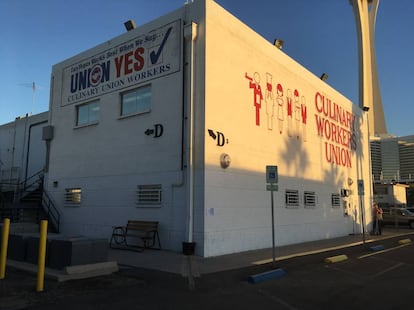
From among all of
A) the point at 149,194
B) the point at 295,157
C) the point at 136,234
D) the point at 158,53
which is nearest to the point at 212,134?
the point at 149,194

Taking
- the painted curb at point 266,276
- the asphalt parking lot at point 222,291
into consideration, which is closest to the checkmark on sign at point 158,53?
the asphalt parking lot at point 222,291

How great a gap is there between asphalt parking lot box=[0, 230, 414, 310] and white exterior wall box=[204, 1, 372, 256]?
3.76 m

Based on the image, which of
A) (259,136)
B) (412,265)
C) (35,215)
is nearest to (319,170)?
(259,136)

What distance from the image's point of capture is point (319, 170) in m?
21.6

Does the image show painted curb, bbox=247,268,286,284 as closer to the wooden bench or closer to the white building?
the white building

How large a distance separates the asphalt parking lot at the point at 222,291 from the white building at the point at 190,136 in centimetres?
401

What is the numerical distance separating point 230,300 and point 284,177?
1142 cm

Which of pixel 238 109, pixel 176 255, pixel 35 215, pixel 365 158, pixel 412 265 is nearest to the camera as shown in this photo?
pixel 412 265

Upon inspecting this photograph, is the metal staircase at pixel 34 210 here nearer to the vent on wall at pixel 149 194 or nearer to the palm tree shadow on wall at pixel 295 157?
the vent on wall at pixel 149 194

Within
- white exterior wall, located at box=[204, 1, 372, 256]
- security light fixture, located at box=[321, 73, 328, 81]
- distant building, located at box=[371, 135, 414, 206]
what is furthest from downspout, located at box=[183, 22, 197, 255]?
distant building, located at box=[371, 135, 414, 206]

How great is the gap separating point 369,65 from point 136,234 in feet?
285

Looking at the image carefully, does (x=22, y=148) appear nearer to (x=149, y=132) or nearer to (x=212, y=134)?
(x=149, y=132)

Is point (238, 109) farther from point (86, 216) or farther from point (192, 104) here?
point (86, 216)

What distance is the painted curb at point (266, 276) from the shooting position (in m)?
9.16
